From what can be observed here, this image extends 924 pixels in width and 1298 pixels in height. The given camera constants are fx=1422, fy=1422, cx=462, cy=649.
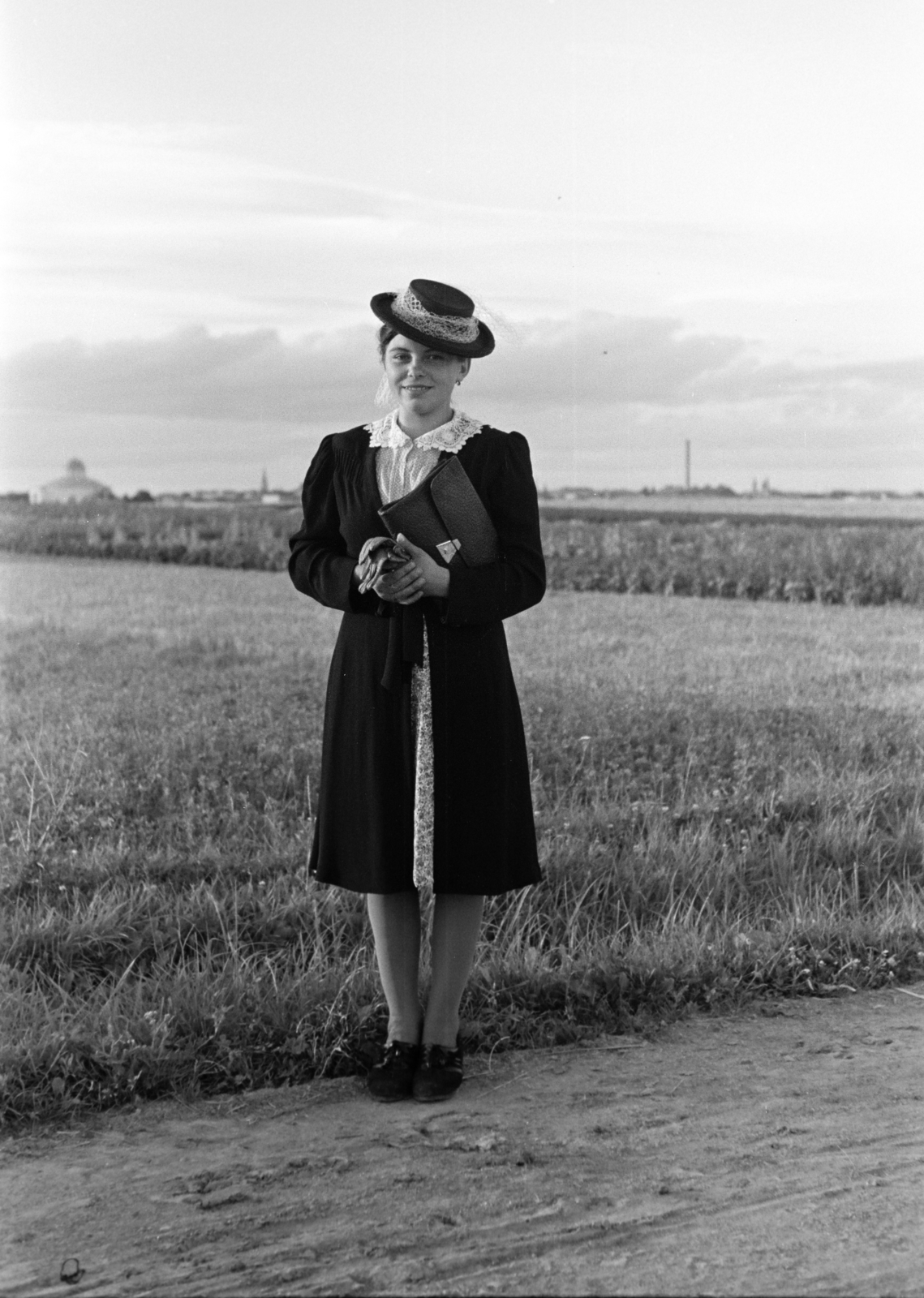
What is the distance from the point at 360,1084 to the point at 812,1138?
1.18m

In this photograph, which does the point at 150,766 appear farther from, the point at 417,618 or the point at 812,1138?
the point at 812,1138

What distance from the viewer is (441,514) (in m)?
3.69

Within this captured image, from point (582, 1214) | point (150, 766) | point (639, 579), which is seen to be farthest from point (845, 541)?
point (582, 1214)

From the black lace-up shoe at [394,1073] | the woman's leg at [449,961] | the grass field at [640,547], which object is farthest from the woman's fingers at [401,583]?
the grass field at [640,547]

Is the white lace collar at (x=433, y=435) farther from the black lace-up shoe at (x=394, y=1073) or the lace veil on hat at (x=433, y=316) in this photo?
the black lace-up shoe at (x=394, y=1073)

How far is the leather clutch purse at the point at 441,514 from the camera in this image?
3.67m

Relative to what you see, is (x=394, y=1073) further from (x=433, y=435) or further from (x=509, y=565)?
(x=433, y=435)

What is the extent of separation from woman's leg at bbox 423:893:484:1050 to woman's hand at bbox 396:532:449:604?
2.72ft

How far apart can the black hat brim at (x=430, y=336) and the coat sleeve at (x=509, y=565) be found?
25 cm

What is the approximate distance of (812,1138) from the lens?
11.6 ft

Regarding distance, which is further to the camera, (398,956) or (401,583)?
(398,956)

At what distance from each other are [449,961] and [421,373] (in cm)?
157

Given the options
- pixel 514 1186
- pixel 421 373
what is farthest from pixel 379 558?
pixel 514 1186

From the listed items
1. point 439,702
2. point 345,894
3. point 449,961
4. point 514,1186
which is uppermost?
point 439,702
